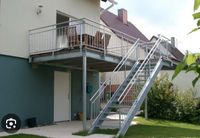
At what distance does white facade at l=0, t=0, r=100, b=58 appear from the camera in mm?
11219

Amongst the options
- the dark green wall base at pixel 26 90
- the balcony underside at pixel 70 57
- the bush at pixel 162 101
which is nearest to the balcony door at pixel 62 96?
the dark green wall base at pixel 26 90

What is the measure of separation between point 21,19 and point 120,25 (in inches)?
708

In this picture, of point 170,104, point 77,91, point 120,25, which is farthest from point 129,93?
point 120,25

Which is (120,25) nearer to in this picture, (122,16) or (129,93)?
(122,16)

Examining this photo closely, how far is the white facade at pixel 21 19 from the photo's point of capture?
36.8ft

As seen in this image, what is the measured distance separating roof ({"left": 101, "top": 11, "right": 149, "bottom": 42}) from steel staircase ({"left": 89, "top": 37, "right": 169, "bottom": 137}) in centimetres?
1276

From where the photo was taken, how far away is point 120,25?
2909 centimetres

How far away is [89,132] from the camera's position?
10.1 metres

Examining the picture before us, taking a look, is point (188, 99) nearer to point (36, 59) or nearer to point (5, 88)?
point (36, 59)

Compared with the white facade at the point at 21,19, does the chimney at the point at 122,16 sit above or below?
above

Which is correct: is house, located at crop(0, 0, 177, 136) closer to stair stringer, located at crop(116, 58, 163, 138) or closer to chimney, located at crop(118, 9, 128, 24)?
stair stringer, located at crop(116, 58, 163, 138)

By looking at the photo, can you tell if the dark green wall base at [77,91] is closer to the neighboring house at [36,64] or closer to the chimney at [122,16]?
the neighboring house at [36,64]

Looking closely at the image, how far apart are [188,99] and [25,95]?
902 cm

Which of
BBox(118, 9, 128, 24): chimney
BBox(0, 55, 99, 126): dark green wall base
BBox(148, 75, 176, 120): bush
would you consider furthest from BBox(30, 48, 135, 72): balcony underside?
BBox(118, 9, 128, 24): chimney
